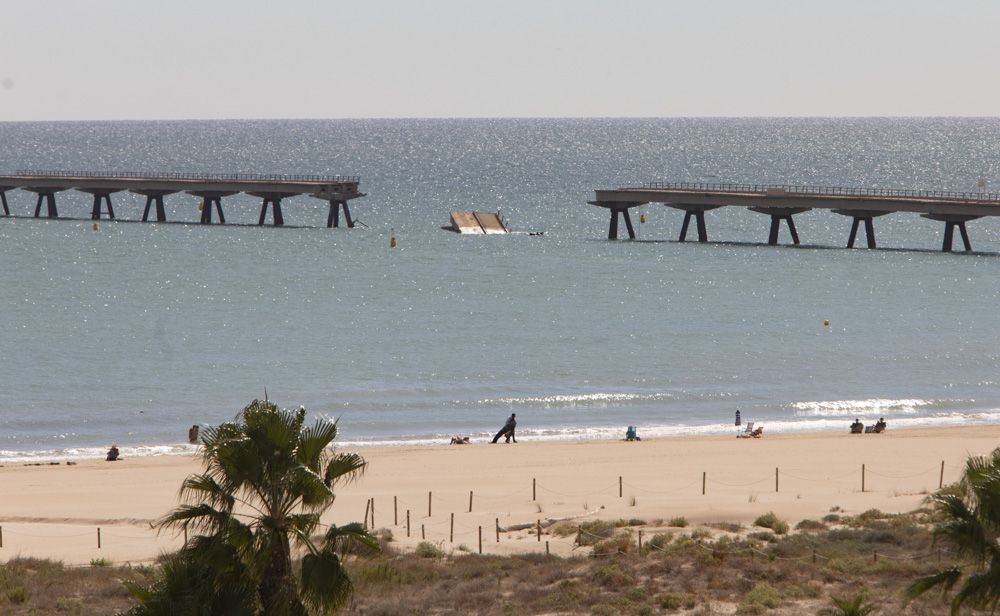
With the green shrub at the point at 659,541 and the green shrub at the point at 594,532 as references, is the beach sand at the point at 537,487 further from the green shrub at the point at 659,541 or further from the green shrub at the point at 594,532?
the green shrub at the point at 659,541

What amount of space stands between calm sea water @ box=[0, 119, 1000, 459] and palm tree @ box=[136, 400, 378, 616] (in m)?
20.9

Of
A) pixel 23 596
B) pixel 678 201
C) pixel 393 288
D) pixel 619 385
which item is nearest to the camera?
pixel 23 596

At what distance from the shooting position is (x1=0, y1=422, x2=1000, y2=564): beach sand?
894 inches

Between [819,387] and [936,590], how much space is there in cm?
2661

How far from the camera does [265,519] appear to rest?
13648 millimetres

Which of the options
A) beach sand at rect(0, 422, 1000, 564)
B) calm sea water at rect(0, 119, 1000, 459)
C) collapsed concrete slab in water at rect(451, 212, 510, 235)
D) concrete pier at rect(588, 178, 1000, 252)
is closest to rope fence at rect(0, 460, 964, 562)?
beach sand at rect(0, 422, 1000, 564)

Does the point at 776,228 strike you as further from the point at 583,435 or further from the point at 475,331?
the point at 583,435

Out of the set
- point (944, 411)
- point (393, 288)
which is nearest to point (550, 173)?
point (393, 288)

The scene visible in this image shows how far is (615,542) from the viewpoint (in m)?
20.2

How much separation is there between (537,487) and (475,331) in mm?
27712

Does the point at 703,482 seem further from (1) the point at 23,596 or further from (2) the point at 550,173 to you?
(2) the point at 550,173

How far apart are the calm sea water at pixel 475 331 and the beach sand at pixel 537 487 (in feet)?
12.8

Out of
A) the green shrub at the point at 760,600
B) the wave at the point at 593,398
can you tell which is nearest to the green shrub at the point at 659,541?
the green shrub at the point at 760,600

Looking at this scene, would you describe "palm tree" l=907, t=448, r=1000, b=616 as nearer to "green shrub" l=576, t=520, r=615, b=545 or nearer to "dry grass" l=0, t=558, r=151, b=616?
"green shrub" l=576, t=520, r=615, b=545
